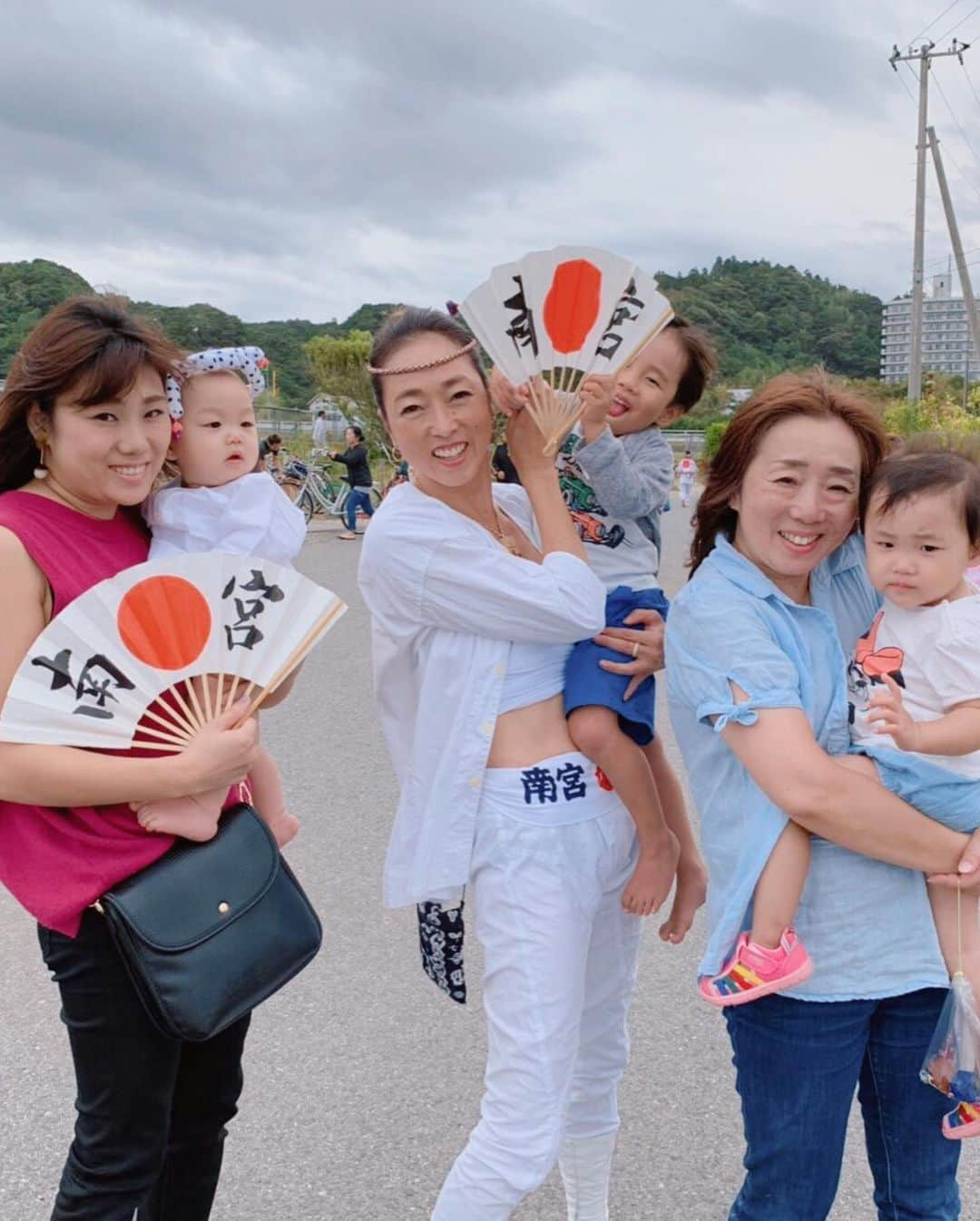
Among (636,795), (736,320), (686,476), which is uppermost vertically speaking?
(736,320)

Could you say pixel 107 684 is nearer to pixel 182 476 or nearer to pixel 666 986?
pixel 182 476

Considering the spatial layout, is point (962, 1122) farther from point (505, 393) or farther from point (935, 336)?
point (935, 336)

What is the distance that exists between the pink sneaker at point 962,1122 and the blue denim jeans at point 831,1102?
17mm

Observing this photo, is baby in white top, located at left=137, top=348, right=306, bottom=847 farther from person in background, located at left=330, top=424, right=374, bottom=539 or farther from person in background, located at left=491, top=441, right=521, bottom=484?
person in background, located at left=330, top=424, right=374, bottom=539

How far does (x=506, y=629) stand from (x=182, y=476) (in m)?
0.71

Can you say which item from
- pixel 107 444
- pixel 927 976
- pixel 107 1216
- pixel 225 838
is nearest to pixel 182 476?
pixel 107 444

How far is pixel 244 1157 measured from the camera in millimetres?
2412

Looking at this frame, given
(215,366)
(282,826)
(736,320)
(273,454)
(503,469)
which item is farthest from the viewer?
(273,454)

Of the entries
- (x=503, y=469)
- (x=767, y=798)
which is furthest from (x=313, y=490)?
(x=767, y=798)

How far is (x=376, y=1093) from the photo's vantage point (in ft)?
8.64

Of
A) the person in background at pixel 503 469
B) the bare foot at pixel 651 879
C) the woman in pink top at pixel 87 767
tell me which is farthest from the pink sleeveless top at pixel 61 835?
the person in background at pixel 503 469

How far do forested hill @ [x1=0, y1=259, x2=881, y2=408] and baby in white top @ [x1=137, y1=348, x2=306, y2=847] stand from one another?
0.45ft

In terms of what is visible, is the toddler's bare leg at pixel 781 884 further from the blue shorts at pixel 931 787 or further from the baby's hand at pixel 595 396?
the baby's hand at pixel 595 396

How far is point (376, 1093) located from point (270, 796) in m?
1.02
